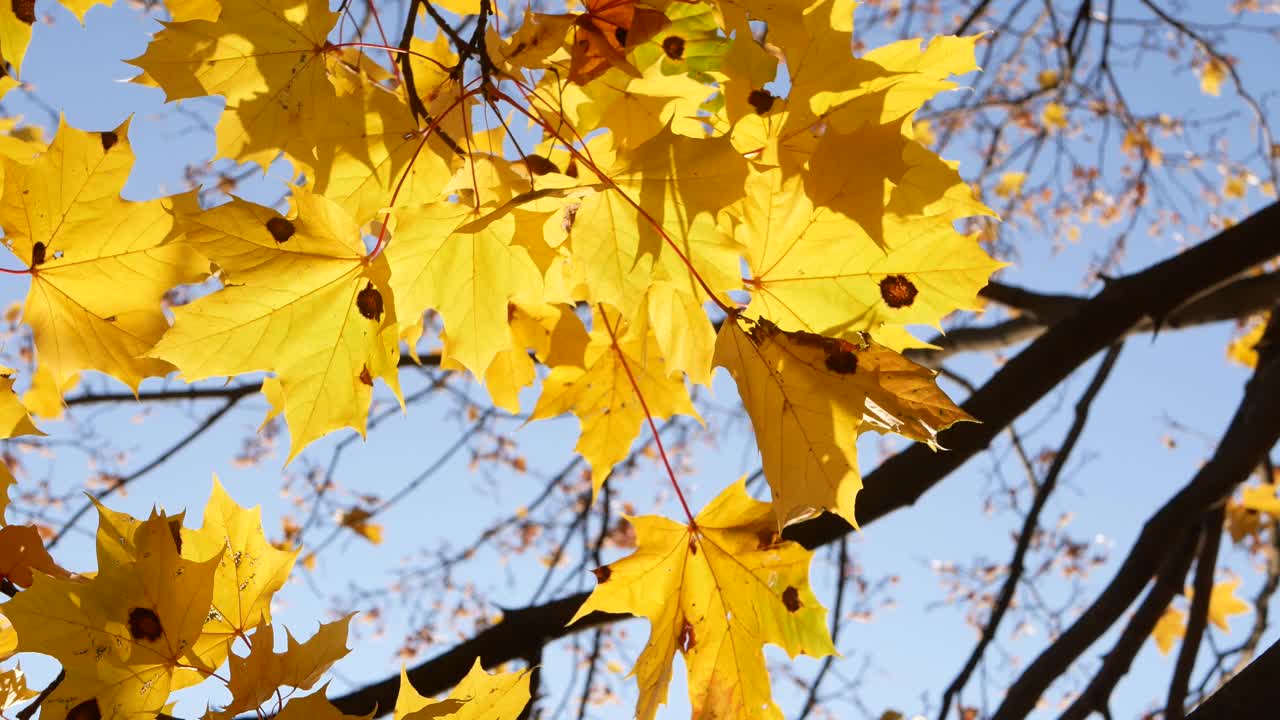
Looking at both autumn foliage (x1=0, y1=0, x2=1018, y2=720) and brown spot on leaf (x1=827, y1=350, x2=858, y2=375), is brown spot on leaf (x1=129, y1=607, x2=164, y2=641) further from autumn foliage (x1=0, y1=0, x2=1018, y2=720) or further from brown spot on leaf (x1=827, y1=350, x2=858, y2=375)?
brown spot on leaf (x1=827, y1=350, x2=858, y2=375)

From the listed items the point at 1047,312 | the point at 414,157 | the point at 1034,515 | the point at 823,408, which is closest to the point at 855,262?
the point at 823,408

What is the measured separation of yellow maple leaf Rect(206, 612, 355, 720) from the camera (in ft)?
3.33

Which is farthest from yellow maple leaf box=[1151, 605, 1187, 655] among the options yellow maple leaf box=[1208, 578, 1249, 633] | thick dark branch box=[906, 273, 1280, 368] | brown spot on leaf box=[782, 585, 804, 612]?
brown spot on leaf box=[782, 585, 804, 612]

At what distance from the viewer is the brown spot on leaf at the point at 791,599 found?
1.35m

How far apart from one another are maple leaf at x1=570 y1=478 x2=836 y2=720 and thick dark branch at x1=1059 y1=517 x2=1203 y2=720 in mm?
912

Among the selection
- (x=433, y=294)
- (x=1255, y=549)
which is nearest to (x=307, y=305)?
(x=433, y=294)

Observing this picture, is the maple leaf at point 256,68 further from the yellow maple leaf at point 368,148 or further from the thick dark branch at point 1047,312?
the thick dark branch at point 1047,312

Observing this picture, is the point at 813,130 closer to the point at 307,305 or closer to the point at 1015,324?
the point at 307,305

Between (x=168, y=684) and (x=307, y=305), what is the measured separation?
50 centimetres

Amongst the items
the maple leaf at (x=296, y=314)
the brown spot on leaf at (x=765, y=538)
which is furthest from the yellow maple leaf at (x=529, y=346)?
→ the brown spot on leaf at (x=765, y=538)

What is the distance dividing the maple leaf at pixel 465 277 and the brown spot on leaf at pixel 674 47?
29 cm

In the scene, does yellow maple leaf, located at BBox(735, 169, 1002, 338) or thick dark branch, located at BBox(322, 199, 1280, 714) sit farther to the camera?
thick dark branch, located at BBox(322, 199, 1280, 714)

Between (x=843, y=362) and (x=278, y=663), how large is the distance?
29.5 inches

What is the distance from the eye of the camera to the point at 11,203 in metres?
1.17
